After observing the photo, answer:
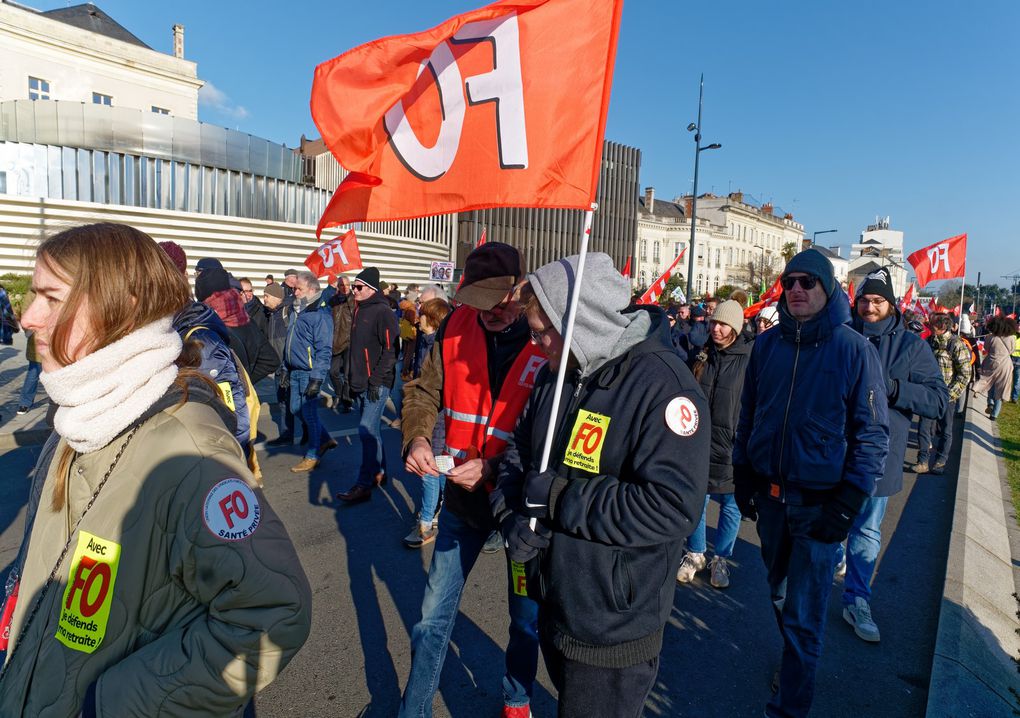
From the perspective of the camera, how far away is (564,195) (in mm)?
2393

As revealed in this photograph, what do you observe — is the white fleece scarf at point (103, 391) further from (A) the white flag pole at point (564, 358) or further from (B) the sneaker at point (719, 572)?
(B) the sneaker at point (719, 572)

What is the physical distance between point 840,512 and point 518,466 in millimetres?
1433

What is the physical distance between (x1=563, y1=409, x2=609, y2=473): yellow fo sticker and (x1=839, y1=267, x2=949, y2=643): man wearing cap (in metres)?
2.60

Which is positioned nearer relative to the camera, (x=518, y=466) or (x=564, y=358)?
(x=564, y=358)

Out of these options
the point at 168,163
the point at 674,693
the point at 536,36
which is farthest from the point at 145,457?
the point at 168,163

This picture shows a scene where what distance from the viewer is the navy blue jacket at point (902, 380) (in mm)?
3900

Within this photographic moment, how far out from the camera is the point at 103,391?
53.2 inches

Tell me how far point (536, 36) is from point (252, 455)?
9.18 feet

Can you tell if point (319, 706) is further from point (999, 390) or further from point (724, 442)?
point (999, 390)

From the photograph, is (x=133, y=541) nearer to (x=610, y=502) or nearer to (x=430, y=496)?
(x=610, y=502)

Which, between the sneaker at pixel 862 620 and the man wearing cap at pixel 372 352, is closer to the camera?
the sneaker at pixel 862 620

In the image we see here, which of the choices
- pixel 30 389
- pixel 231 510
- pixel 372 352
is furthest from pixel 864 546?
pixel 30 389

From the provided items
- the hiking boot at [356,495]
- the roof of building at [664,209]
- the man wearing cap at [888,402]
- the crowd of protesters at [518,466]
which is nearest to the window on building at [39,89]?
the hiking boot at [356,495]

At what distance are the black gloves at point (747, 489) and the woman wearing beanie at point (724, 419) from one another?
4.31ft
